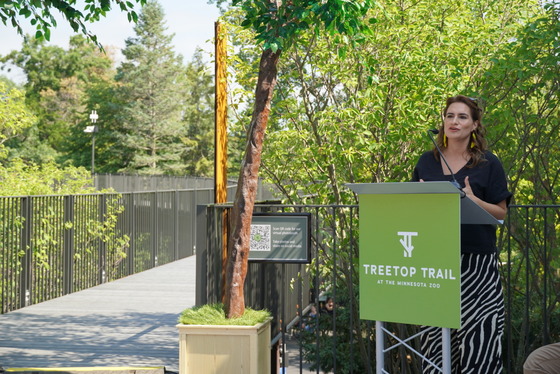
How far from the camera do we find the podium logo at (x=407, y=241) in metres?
3.53

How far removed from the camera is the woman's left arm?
3.47 meters

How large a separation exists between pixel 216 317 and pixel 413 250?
233cm

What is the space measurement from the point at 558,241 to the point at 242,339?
398 cm

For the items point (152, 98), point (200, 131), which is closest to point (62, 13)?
point (152, 98)

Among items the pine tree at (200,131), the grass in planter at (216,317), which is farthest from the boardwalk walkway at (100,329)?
the pine tree at (200,131)

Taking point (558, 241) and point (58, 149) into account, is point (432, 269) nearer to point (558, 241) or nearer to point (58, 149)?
point (558, 241)

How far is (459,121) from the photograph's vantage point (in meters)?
3.62

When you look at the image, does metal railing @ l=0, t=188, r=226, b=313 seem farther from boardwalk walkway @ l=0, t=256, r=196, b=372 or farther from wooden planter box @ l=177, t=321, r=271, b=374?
wooden planter box @ l=177, t=321, r=271, b=374

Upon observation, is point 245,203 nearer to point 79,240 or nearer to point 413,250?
point 413,250

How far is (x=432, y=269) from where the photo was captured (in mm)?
3443

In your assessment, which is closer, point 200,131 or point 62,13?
point 62,13

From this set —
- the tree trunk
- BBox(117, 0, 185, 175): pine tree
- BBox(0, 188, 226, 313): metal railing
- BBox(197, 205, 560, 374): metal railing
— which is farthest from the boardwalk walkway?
BBox(117, 0, 185, 175): pine tree

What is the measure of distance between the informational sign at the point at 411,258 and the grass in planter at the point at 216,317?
1.84 m

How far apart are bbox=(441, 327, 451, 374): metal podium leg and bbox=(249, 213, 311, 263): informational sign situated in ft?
7.02
